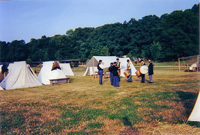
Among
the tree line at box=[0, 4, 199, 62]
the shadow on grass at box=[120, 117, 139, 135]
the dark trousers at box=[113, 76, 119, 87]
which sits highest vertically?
the tree line at box=[0, 4, 199, 62]

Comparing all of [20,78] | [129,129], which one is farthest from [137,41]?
[129,129]

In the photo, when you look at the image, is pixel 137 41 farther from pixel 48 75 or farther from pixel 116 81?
pixel 116 81

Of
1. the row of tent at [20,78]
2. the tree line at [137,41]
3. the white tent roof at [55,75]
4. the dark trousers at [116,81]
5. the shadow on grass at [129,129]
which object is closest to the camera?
the shadow on grass at [129,129]

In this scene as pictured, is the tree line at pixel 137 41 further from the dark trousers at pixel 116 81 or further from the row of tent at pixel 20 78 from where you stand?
the row of tent at pixel 20 78

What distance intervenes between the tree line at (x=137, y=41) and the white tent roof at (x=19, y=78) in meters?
31.7

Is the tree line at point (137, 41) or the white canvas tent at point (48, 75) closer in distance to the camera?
the white canvas tent at point (48, 75)

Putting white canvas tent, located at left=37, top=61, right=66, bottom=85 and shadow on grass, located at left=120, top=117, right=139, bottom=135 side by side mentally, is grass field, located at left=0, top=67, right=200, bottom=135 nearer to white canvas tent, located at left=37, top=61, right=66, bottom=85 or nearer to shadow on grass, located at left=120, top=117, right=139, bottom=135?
shadow on grass, located at left=120, top=117, right=139, bottom=135

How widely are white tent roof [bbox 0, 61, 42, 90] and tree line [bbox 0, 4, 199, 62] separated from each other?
3175 cm

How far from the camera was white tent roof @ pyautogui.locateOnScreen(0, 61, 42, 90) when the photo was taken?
37.7 feet

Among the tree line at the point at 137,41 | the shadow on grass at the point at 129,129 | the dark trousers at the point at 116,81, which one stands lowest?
the shadow on grass at the point at 129,129

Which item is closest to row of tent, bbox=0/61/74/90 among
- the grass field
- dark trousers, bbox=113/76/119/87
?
dark trousers, bbox=113/76/119/87

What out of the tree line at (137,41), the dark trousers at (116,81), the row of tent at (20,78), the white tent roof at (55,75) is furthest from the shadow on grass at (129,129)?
the tree line at (137,41)

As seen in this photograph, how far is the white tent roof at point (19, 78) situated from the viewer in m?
11.5

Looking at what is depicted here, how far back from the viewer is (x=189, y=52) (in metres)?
40.2
